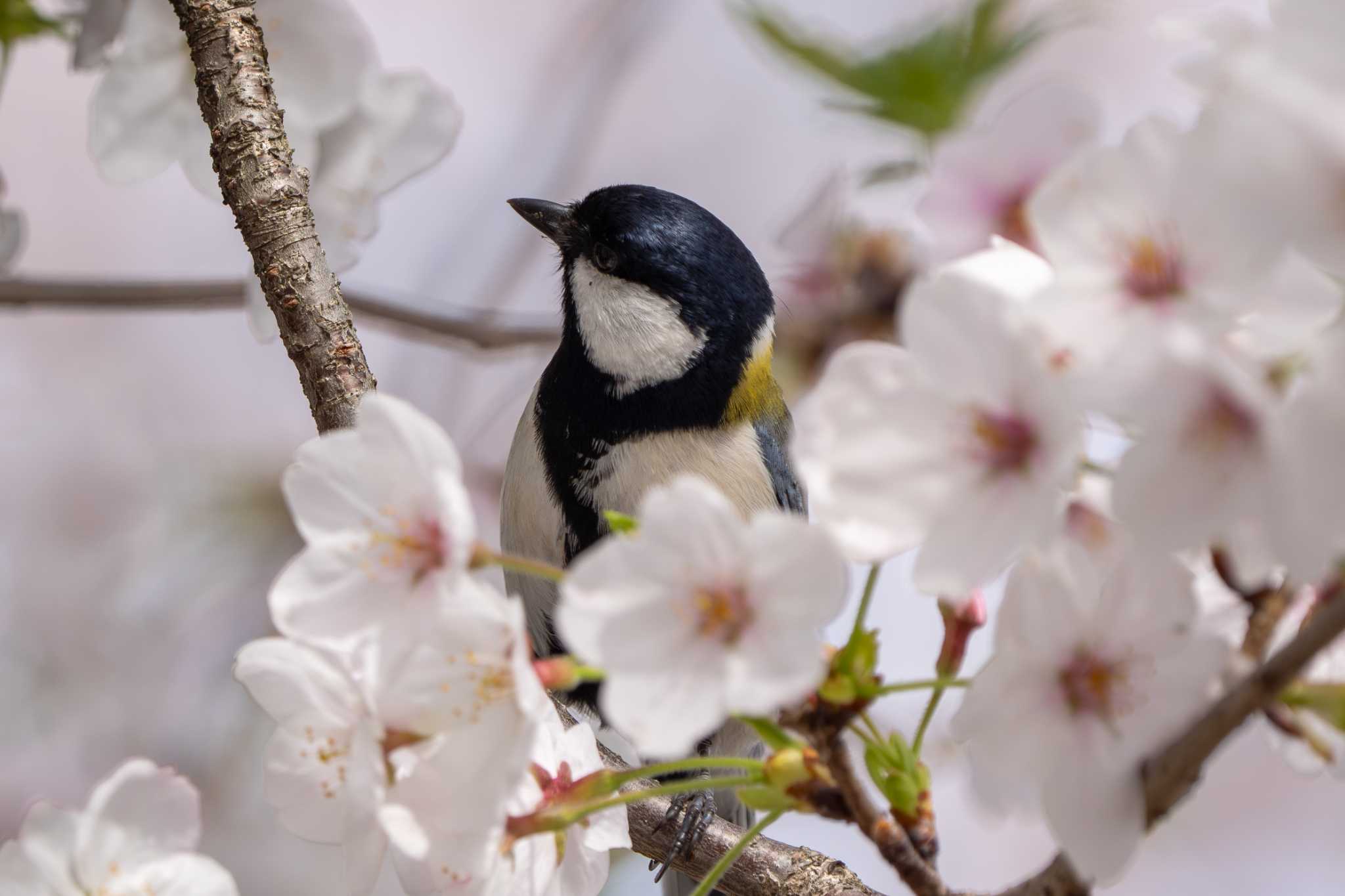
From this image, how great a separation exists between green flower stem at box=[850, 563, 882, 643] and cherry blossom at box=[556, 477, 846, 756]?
72 mm

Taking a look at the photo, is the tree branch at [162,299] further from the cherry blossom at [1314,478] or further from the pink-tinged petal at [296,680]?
the cherry blossom at [1314,478]

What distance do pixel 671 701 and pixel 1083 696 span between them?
0.14 m

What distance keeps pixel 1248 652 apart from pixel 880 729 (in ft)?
0.51

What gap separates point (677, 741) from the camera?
Result: 375 millimetres

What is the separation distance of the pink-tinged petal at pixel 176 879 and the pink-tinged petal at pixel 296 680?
10 cm

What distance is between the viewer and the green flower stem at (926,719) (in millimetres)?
507

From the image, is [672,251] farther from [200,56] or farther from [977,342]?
[977,342]

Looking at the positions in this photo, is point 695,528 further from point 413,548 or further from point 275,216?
point 275,216

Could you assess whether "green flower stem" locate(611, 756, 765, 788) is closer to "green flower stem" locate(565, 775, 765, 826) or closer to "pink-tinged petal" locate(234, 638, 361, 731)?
"green flower stem" locate(565, 775, 765, 826)

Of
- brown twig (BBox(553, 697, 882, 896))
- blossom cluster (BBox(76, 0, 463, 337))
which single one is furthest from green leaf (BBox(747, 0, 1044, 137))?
brown twig (BBox(553, 697, 882, 896))

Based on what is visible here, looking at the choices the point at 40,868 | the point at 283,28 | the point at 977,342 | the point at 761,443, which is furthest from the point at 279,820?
the point at 761,443

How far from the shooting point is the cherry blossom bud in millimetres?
524

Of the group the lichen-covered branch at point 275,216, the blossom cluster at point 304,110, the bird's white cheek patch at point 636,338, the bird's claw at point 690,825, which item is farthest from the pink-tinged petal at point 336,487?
the bird's white cheek patch at point 636,338

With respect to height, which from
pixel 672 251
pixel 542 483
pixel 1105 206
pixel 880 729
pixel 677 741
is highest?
pixel 1105 206
